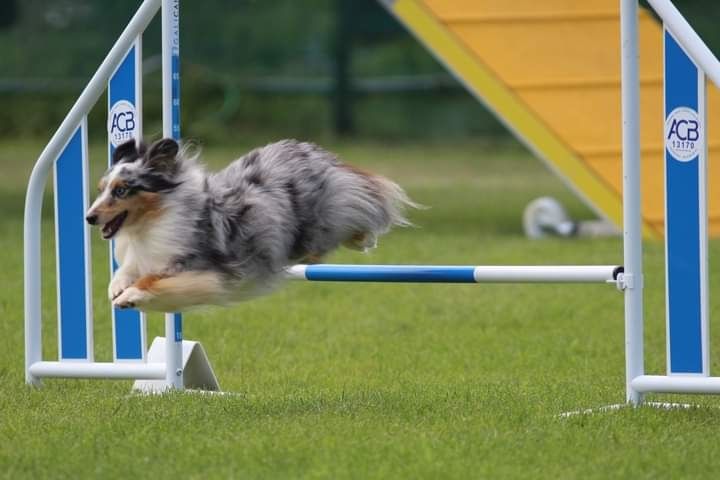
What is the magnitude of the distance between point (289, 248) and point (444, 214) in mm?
7191

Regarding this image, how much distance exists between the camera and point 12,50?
1802 cm

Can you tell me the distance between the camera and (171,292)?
4289 mm

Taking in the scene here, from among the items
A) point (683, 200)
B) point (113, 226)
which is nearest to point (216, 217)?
point (113, 226)

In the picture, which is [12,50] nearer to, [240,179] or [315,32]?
[315,32]

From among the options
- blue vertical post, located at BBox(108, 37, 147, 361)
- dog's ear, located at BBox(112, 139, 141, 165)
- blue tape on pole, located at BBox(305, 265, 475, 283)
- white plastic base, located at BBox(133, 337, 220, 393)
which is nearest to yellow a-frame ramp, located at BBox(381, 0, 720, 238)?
blue vertical post, located at BBox(108, 37, 147, 361)

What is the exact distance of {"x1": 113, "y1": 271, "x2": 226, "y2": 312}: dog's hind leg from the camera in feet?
14.1

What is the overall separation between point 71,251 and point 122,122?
555 millimetres

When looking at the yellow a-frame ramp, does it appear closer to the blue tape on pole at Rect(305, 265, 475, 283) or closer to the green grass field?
the green grass field

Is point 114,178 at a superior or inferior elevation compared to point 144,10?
inferior

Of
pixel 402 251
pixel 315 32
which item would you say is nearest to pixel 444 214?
pixel 402 251

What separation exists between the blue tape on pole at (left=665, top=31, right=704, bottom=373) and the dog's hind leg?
1.54 meters

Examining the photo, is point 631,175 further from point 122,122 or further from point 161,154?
point 122,122

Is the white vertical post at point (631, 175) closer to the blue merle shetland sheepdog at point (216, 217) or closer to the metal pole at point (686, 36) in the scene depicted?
the metal pole at point (686, 36)

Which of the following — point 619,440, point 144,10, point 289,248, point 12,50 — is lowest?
point 619,440
